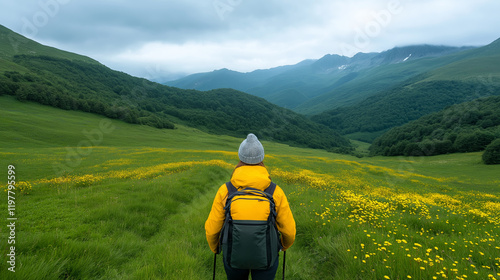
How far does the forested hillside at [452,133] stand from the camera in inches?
3792

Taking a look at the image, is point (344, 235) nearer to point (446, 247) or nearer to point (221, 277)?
point (446, 247)

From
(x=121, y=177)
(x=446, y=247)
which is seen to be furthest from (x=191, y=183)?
(x=446, y=247)

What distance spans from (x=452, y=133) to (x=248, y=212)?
487 ft

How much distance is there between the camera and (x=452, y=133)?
109562 mm

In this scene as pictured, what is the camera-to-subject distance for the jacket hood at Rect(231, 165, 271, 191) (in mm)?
3535

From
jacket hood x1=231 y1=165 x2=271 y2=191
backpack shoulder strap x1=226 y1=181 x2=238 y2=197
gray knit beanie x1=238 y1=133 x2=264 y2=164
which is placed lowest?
backpack shoulder strap x1=226 y1=181 x2=238 y2=197

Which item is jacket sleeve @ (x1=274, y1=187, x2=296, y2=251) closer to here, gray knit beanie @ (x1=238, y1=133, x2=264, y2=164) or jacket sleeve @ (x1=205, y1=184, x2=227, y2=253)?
gray knit beanie @ (x1=238, y1=133, x2=264, y2=164)

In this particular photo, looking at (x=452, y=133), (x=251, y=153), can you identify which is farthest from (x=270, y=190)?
(x=452, y=133)

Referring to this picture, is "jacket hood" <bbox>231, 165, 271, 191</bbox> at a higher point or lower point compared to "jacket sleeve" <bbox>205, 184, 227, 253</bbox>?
higher

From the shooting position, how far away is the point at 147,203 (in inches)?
339

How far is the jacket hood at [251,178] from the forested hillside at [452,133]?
130m

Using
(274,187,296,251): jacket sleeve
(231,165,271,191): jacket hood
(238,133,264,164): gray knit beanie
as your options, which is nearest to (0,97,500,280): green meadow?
(274,187,296,251): jacket sleeve

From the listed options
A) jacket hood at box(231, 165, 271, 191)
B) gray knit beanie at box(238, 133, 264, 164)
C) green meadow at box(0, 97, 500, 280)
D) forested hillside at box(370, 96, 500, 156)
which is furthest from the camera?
forested hillside at box(370, 96, 500, 156)

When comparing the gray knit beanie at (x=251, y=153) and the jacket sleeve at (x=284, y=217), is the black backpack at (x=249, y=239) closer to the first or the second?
the jacket sleeve at (x=284, y=217)
